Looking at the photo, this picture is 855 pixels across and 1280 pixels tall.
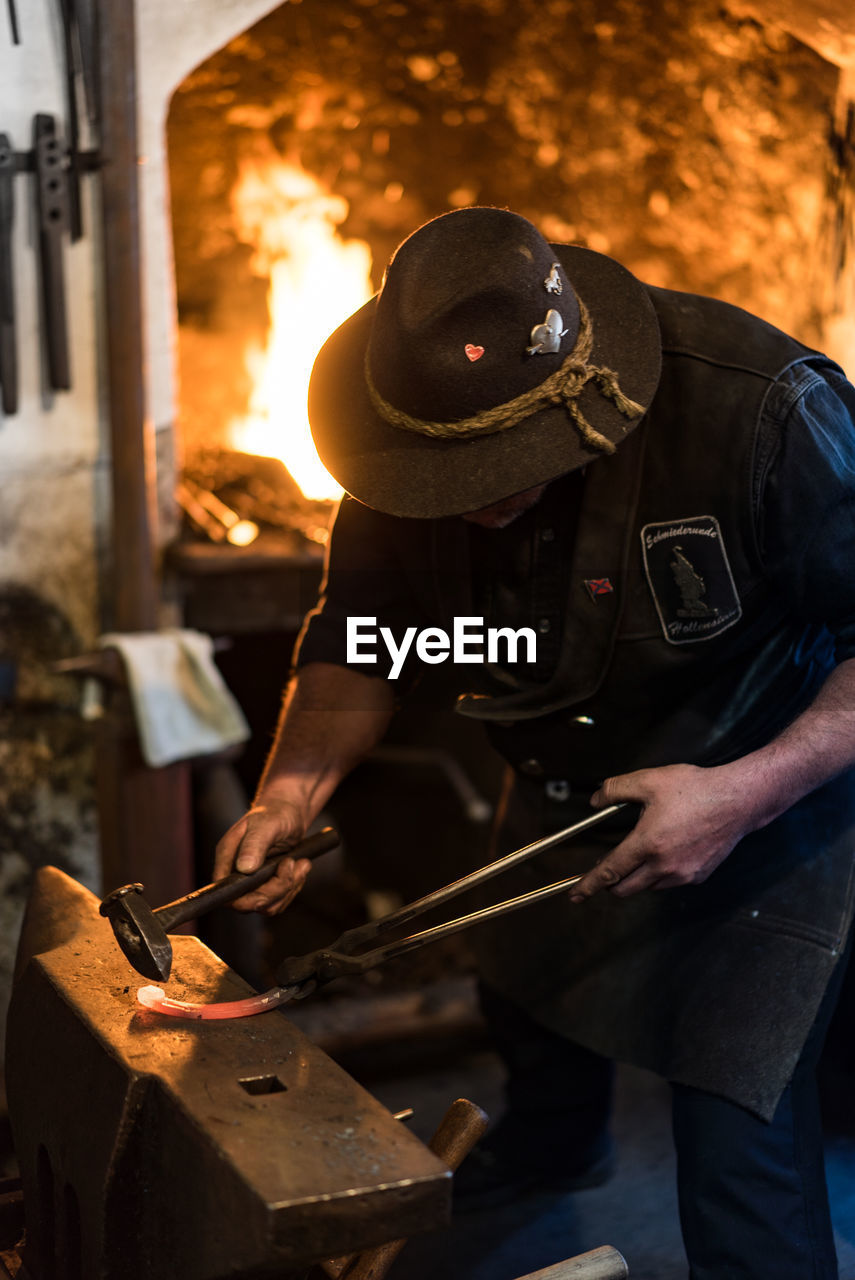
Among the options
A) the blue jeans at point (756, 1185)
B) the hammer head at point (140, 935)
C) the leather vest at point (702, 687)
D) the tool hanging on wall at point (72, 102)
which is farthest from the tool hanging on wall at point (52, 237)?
the blue jeans at point (756, 1185)

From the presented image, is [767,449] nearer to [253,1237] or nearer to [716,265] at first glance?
[253,1237]

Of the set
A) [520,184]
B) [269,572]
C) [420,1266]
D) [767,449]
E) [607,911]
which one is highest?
[520,184]

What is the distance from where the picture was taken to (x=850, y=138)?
378cm

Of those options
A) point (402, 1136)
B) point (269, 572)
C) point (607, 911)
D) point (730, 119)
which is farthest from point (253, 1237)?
point (730, 119)

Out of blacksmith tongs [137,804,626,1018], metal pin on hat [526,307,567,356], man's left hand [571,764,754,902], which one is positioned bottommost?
blacksmith tongs [137,804,626,1018]

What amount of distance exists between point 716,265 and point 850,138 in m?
0.88

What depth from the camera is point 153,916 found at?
1721 mm

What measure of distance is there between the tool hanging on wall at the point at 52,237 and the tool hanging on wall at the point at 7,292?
0.07 meters

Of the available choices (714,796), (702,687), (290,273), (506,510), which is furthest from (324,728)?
(290,273)

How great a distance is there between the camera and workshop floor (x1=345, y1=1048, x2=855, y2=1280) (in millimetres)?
2490

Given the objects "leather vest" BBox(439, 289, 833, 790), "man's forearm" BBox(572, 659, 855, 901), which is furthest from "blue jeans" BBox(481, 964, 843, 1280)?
"leather vest" BBox(439, 289, 833, 790)

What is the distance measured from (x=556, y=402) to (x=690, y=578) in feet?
1.25

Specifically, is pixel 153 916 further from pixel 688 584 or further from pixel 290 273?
pixel 290 273

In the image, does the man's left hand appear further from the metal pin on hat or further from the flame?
the flame
